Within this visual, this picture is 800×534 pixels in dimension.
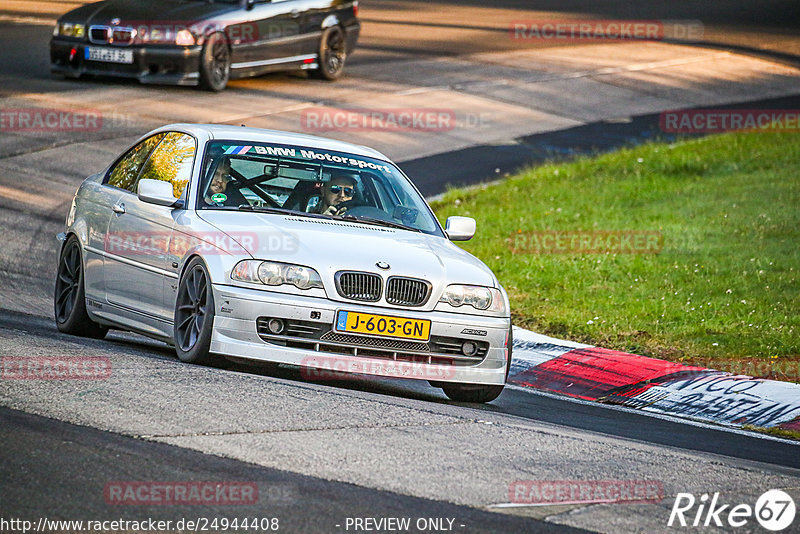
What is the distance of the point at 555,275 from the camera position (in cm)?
1252

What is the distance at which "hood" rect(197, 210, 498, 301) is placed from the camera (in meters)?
7.50

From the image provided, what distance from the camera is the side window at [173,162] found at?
850 cm

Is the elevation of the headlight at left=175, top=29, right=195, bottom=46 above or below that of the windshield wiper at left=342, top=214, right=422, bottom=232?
above

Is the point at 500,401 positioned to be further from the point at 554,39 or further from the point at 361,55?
the point at 554,39

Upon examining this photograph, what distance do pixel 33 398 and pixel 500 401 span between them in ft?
10.8

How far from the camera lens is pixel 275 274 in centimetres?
745

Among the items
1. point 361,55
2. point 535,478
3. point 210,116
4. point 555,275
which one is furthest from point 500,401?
point 361,55

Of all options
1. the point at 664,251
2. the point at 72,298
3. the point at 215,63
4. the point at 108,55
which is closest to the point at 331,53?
the point at 215,63

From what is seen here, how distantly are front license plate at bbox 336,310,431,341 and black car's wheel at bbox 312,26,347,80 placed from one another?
14106 mm

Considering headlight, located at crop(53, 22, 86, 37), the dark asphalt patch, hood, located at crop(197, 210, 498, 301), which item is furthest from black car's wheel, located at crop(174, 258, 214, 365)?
headlight, located at crop(53, 22, 86, 37)

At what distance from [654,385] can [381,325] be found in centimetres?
262

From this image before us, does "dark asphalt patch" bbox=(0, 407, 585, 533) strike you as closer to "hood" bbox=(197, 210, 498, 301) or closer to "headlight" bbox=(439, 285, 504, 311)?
"hood" bbox=(197, 210, 498, 301)

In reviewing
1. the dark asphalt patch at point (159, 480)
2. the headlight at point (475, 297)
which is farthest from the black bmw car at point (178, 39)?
the dark asphalt patch at point (159, 480)

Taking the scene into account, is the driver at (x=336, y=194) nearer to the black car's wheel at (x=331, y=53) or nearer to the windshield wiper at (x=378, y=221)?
the windshield wiper at (x=378, y=221)
